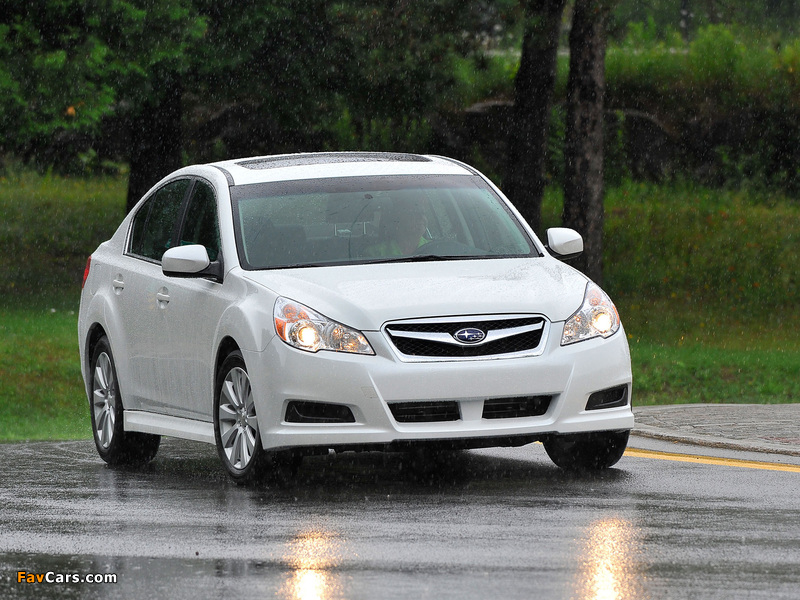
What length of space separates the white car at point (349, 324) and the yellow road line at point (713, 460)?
875 millimetres

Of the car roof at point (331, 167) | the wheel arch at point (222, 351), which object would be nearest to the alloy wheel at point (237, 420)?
the wheel arch at point (222, 351)

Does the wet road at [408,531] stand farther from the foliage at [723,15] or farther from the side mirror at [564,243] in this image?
the foliage at [723,15]

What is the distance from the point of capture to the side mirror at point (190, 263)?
999 centimetres

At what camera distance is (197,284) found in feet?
33.8

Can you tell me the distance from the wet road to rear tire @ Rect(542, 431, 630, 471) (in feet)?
0.41

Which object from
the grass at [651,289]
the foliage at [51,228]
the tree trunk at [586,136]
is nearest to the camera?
the grass at [651,289]

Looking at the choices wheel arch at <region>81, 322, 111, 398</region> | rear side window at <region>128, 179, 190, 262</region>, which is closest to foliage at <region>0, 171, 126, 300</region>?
wheel arch at <region>81, 322, 111, 398</region>

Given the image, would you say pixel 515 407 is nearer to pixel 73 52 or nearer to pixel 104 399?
pixel 104 399

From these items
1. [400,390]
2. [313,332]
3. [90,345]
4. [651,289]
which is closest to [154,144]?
[651,289]

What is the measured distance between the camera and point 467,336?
913 centimetres

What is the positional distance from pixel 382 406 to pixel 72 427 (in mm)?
7576

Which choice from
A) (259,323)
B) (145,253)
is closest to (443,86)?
(145,253)

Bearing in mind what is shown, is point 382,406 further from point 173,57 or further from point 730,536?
point 173,57

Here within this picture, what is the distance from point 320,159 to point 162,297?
1.41 m
